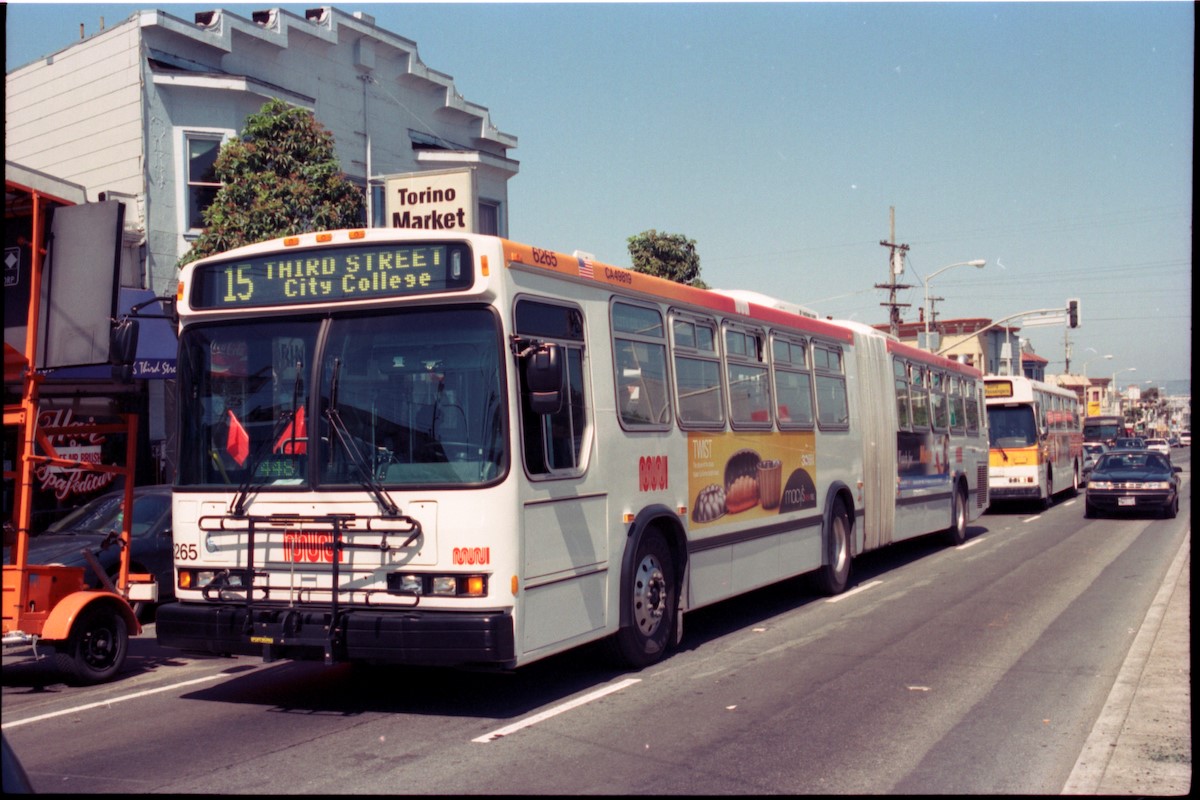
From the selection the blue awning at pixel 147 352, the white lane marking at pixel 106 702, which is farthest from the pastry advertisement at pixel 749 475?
the blue awning at pixel 147 352

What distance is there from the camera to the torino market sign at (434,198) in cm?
1593

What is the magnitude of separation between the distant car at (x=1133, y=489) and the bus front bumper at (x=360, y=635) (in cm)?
2045

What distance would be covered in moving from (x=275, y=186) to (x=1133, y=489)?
18.3m

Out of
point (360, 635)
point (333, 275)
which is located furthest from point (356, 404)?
point (360, 635)

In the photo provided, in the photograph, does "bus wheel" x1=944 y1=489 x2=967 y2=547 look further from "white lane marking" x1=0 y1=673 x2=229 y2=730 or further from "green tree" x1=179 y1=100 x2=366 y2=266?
"white lane marking" x1=0 y1=673 x2=229 y2=730

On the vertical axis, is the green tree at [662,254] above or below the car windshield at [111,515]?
above

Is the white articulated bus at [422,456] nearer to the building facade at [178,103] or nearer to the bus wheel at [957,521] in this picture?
the bus wheel at [957,521]

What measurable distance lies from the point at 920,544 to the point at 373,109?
14.8 meters

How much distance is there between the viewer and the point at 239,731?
6996mm

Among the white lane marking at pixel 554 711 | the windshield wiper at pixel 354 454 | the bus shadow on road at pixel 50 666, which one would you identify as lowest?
the bus shadow on road at pixel 50 666

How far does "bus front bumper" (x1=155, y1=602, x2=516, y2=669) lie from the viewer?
6.90m

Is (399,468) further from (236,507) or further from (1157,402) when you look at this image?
(1157,402)

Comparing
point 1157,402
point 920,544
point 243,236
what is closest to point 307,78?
point 243,236

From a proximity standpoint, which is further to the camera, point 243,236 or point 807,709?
point 243,236
